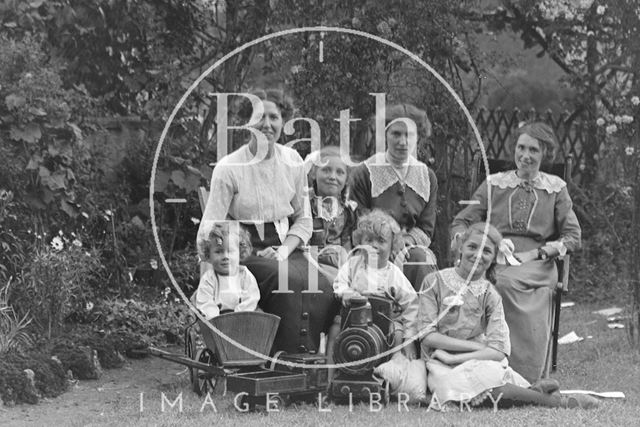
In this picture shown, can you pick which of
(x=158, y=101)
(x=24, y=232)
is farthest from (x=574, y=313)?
(x=24, y=232)

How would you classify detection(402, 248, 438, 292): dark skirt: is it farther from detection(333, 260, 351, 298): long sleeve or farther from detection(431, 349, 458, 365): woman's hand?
detection(431, 349, 458, 365): woman's hand

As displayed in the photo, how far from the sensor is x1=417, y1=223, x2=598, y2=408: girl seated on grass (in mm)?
5199

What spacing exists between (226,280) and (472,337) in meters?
1.20

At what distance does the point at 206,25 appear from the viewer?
8391 millimetres

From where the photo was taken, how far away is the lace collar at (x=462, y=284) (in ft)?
17.7

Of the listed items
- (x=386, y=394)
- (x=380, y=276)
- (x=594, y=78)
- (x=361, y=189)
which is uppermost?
(x=594, y=78)

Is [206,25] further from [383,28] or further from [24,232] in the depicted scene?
[24,232]

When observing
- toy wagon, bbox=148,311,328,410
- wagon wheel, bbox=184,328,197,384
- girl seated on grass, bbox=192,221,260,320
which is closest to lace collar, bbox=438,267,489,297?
toy wagon, bbox=148,311,328,410

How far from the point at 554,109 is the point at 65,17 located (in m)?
4.77

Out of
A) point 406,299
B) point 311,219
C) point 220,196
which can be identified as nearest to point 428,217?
point 311,219

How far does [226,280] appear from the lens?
18.0 feet

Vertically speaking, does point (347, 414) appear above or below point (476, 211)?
below

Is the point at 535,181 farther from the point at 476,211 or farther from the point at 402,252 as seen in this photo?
the point at 402,252

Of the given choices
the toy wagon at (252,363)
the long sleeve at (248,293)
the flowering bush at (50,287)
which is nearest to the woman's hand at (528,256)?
the toy wagon at (252,363)
